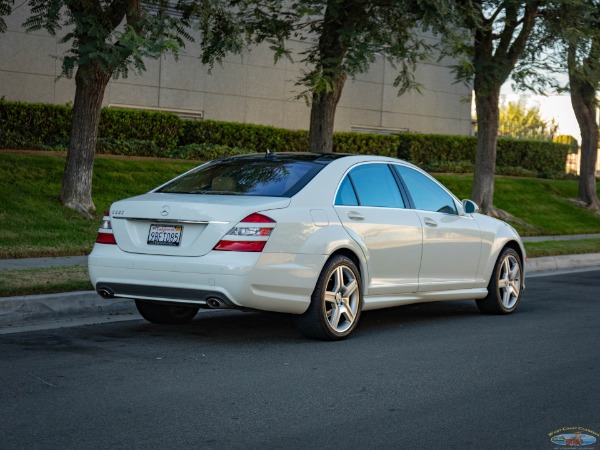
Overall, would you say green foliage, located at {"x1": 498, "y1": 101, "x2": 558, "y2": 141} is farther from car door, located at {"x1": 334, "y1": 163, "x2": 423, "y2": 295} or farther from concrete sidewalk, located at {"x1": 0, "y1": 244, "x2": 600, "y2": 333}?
concrete sidewalk, located at {"x1": 0, "y1": 244, "x2": 600, "y2": 333}

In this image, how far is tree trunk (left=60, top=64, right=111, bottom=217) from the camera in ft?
53.3

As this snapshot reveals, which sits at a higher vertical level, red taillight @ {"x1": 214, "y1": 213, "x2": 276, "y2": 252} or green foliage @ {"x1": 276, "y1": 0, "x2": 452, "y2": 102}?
green foliage @ {"x1": 276, "y1": 0, "x2": 452, "y2": 102}

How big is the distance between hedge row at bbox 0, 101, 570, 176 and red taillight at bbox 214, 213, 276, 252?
1265 cm

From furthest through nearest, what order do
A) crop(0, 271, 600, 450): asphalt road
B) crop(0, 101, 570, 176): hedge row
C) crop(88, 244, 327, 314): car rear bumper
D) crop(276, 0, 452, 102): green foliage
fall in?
crop(0, 101, 570, 176): hedge row → crop(276, 0, 452, 102): green foliage → crop(88, 244, 327, 314): car rear bumper → crop(0, 271, 600, 450): asphalt road

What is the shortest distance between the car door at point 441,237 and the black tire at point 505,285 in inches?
16.7

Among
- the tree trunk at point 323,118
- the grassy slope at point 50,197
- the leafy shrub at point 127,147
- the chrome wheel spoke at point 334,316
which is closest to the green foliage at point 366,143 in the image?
the leafy shrub at point 127,147

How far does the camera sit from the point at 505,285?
35.4 ft

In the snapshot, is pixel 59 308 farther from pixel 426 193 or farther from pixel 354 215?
pixel 426 193

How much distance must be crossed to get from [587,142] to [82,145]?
16.6 m

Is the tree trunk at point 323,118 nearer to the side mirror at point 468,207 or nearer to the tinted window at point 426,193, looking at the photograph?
the side mirror at point 468,207

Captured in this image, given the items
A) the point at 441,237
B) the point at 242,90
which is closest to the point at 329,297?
the point at 441,237

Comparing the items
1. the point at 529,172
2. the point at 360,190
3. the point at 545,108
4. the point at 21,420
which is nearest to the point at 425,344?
the point at 360,190

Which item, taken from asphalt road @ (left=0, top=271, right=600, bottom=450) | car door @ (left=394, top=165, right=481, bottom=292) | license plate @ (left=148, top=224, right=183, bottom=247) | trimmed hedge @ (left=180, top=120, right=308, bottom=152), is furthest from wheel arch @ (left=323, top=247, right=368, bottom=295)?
trimmed hedge @ (left=180, top=120, right=308, bottom=152)

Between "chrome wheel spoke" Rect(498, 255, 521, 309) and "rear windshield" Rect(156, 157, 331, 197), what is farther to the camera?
"chrome wheel spoke" Rect(498, 255, 521, 309)
